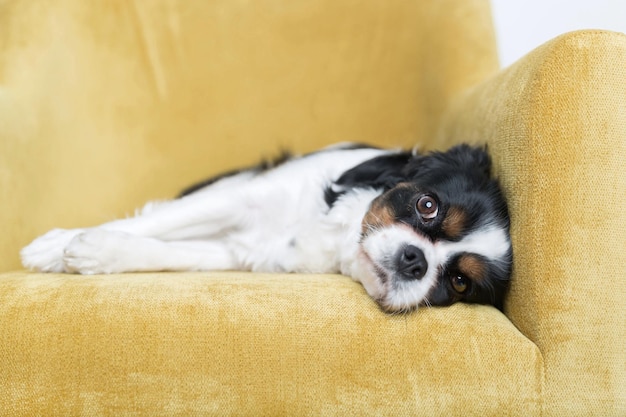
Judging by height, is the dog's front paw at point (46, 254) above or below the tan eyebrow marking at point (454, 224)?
above

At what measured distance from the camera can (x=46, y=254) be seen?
5.81 feet

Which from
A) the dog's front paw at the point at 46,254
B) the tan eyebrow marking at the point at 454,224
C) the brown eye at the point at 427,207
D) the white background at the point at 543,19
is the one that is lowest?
the tan eyebrow marking at the point at 454,224

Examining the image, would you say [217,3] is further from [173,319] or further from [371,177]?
[173,319]

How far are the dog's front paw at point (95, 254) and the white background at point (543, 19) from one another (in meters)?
1.97

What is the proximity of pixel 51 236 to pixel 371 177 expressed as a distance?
1017 mm

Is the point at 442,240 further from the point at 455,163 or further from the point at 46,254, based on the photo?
the point at 46,254

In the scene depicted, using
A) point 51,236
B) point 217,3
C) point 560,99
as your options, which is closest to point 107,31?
point 217,3

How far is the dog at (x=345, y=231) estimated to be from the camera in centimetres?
163

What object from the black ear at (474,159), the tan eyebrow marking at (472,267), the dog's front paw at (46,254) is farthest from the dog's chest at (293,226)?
the dog's front paw at (46,254)

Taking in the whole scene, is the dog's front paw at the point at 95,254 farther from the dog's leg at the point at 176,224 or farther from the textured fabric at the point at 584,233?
the textured fabric at the point at 584,233

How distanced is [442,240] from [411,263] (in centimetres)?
14

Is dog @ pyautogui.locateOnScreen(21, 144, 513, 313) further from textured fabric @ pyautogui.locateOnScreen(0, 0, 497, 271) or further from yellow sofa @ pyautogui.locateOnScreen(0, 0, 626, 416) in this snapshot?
textured fabric @ pyautogui.locateOnScreen(0, 0, 497, 271)

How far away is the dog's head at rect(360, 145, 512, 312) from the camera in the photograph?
63.1 inches

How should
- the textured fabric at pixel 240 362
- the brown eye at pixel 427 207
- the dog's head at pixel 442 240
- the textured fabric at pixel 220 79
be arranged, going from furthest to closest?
the textured fabric at pixel 220 79 < the brown eye at pixel 427 207 < the dog's head at pixel 442 240 < the textured fabric at pixel 240 362
